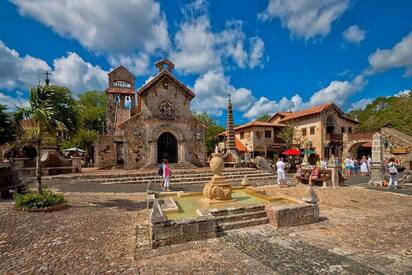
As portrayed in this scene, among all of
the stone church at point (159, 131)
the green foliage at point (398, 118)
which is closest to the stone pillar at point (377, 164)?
the stone church at point (159, 131)

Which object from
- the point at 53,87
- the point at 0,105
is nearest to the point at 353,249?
the point at 53,87

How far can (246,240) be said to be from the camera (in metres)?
5.64

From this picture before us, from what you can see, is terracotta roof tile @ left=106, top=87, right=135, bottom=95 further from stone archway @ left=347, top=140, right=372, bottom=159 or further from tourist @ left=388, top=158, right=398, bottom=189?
stone archway @ left=347, top=140, right=372, bottom=159

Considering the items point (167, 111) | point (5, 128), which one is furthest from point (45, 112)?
point (5, 128)

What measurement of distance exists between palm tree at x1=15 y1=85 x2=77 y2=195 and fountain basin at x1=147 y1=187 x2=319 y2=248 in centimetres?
472

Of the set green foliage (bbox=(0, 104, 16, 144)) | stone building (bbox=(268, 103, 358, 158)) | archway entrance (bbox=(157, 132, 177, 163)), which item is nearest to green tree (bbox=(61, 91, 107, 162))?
green foliage (bbox=(0, 104, 16, 144))

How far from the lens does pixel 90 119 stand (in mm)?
41094

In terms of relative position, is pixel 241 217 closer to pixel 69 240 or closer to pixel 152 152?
pixel 69 240

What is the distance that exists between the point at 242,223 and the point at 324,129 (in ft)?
104

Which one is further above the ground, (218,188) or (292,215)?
(218,188)

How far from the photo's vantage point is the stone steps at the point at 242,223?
251 inches

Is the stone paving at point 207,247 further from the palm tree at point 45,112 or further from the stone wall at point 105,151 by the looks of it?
the stone wall at point 105,151

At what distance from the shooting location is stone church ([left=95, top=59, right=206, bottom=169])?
66.0 feet

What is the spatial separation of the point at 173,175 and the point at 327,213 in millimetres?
11054
